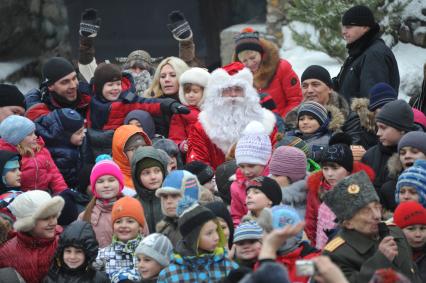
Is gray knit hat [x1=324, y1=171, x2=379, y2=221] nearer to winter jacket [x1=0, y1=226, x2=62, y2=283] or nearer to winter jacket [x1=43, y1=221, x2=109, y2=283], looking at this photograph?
winter jacket [x1=43, y1=221, x2=109, y2=283]

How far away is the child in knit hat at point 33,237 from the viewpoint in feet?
24.1

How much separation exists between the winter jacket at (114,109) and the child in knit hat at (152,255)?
248cm

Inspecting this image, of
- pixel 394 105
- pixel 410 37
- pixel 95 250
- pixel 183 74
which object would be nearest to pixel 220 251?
pixel 95 250

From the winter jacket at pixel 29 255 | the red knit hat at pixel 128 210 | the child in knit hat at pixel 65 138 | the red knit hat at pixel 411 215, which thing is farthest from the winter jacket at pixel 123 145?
the red knit hat at pixel 411 215

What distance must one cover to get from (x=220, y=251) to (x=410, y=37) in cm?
852

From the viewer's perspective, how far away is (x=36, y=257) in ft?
24.2

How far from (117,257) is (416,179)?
194 centimetres

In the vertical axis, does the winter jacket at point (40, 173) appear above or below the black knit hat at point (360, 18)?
below

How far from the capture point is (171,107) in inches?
367

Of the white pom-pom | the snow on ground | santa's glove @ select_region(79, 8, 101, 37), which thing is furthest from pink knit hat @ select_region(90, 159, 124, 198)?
the snow on ground

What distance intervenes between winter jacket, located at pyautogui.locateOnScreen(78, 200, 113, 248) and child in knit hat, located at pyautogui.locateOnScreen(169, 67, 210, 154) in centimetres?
151

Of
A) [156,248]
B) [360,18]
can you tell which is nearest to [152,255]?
[156,248]

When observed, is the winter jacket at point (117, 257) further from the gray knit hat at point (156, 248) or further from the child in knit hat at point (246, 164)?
the child in knit hat at point (246, 164)

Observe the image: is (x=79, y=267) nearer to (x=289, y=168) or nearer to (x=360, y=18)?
(x=289, y=168)
